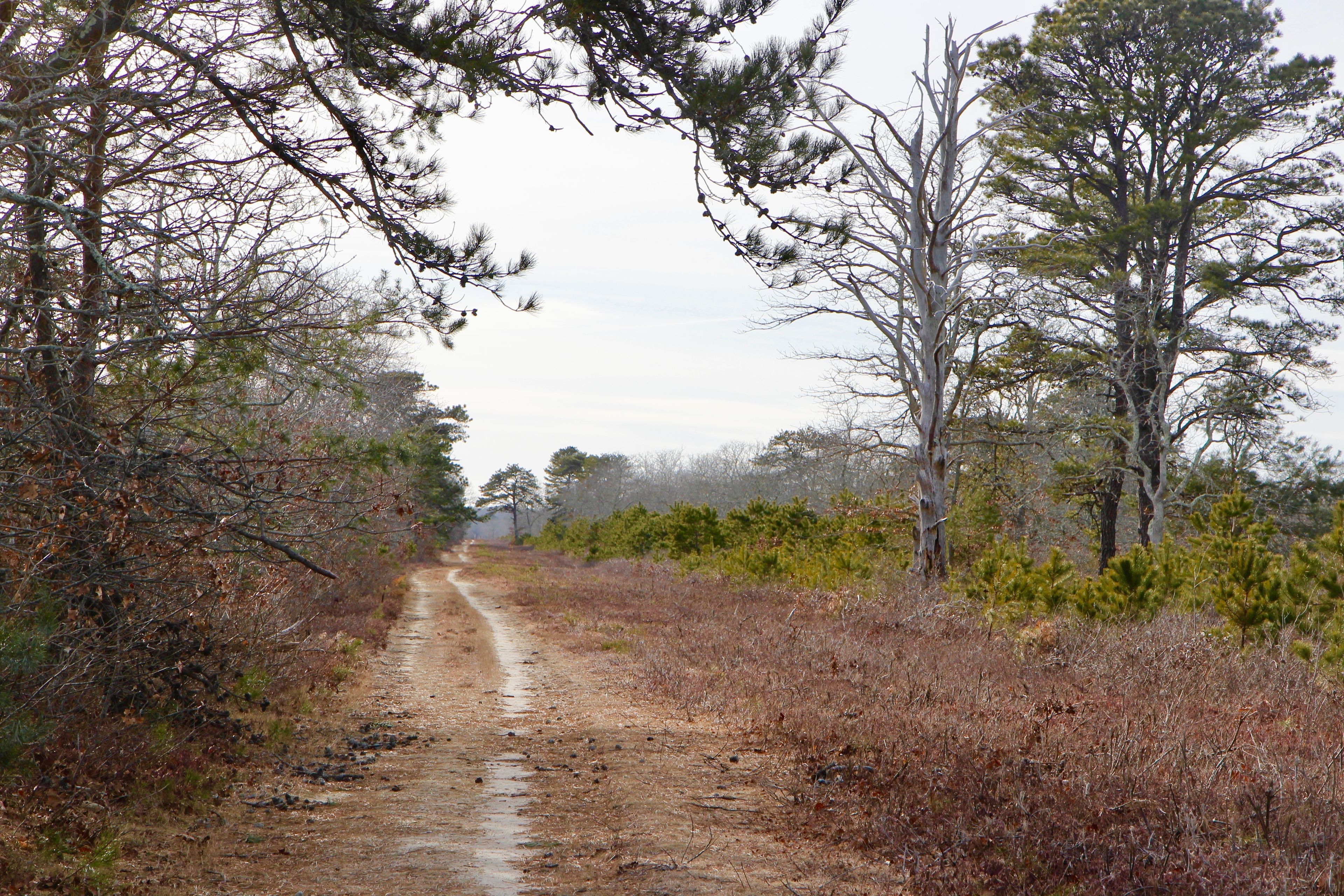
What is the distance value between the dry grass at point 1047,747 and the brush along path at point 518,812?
0.50 meters

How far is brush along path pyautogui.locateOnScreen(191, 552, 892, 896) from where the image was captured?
5.22m

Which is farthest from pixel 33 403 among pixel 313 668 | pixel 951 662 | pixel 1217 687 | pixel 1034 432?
pixel 1034 432

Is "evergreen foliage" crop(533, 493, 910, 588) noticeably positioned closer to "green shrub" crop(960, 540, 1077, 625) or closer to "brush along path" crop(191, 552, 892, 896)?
"green shrub" crop(960, 540, 1077, 625)

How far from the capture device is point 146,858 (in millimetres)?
5484

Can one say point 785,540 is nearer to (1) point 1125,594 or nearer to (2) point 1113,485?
(2) point 1113,485

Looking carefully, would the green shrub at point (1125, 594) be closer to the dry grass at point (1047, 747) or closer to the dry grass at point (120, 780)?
the dry grass at point (1047, 747)

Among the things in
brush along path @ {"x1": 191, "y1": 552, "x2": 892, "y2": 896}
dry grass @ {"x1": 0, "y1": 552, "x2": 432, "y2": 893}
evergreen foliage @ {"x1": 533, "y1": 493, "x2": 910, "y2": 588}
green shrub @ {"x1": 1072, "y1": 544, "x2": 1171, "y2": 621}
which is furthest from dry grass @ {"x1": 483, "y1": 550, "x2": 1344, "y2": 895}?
evergreen foliage @ {"x1": 533, "y1": 493, "x2": 910, "y2": 588}

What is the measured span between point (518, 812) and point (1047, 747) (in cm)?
367

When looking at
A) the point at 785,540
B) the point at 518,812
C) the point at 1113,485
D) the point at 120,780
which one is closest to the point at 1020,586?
the point at 518,812

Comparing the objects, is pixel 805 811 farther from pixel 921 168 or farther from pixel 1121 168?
pixel 1121 168

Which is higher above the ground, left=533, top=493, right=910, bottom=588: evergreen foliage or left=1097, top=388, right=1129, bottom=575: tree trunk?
left=1097, top=388, right=1129, bottom=575: tree trunk

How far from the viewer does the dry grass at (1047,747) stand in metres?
4.90

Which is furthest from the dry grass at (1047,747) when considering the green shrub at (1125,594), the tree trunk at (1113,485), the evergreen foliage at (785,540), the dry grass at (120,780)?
the tree trunk at (1113,485)

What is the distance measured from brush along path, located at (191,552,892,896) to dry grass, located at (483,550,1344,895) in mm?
499
